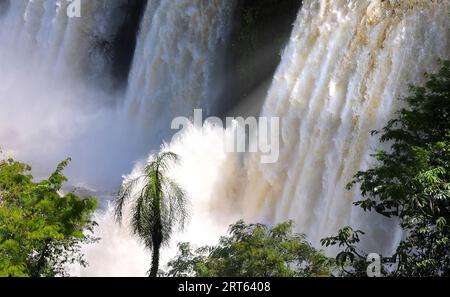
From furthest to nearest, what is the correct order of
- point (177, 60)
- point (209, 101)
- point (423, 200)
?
point (177, 60) → point (209, 101) → point (423, 200)

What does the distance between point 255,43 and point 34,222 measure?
1139 centimetres

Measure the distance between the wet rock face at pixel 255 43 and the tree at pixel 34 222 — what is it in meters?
9.18

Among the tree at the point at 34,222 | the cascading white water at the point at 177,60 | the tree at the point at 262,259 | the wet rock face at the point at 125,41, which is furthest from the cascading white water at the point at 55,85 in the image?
the tree at the point at 262,259

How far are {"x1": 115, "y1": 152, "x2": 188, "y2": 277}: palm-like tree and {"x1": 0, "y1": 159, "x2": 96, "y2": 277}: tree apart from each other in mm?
1077

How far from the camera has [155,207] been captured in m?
8.03

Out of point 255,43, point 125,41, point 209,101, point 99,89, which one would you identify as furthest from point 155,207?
point 99,89

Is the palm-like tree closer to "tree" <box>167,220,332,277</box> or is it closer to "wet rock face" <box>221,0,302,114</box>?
"tree" <box>167,220,332,277</box>

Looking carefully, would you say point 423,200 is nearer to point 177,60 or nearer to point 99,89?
point 177,60

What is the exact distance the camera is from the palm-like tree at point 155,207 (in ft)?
26.3

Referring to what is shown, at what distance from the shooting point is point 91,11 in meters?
25.4

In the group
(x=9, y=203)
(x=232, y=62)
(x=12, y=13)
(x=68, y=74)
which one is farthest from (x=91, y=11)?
(x=9, y=203)

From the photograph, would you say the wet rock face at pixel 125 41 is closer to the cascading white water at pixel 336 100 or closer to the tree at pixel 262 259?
the cascading white water at pixel 336 100

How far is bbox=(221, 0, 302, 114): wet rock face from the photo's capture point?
16.7m
